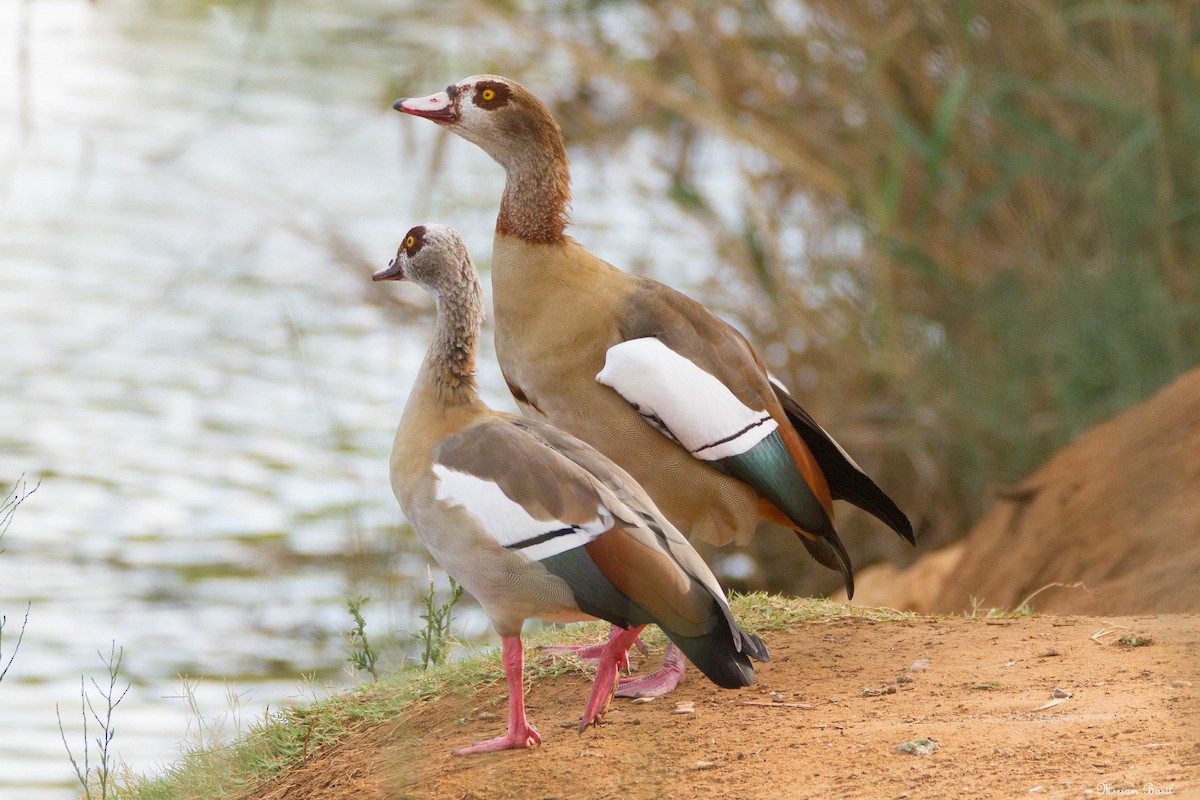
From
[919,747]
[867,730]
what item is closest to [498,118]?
[867,730]

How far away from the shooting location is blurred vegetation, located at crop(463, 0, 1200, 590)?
7.10m

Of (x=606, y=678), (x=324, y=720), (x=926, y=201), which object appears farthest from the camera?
(x=926, y=201)

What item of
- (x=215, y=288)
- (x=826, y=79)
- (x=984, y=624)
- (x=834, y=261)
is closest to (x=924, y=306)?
(x=834, y=261)

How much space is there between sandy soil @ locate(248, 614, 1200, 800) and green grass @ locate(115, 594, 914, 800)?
65 mm

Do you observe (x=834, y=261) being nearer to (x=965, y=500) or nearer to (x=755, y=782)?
(x=965, y=500)

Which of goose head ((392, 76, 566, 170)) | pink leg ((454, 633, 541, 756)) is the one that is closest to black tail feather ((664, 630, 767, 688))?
pink leg ((454, 633, 541, 756))

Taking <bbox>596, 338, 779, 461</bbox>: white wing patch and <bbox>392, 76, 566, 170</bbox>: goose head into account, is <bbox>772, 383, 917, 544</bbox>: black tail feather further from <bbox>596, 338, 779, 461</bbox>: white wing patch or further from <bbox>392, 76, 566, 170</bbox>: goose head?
<bbox>392, 76, 566, 170</bbox>: goose head

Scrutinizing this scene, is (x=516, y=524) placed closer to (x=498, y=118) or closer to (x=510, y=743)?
(x=510, y=743)

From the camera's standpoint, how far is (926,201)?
7090 millimetres

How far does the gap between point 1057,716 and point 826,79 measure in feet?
17.3

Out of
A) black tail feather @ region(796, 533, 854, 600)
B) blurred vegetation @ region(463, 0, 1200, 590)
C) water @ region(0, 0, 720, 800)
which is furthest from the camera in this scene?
blurred vegetation @ region(463, 0, 1200, 590)

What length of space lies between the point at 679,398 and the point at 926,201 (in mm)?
3805

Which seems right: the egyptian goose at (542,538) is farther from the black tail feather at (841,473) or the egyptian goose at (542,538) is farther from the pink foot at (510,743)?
the black tail feather at (841,473)

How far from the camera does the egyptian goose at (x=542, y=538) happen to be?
9.74 feet
